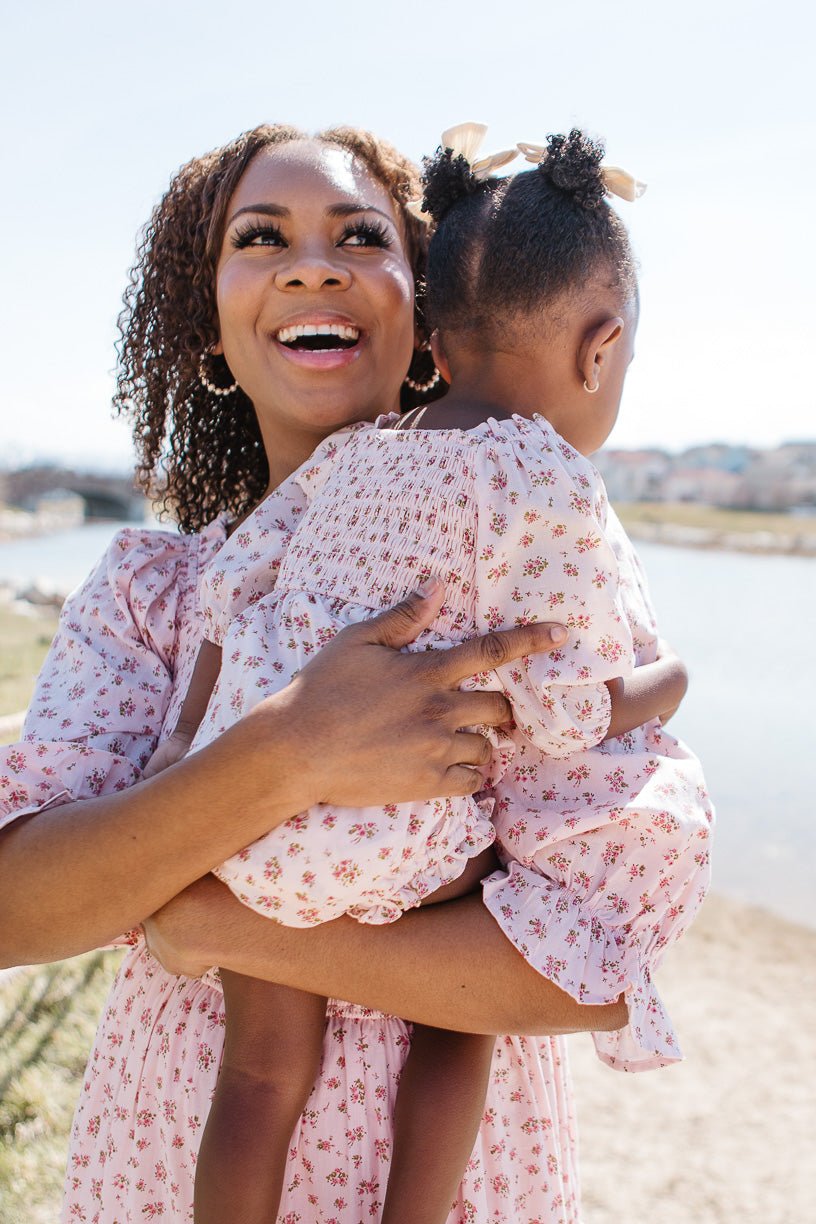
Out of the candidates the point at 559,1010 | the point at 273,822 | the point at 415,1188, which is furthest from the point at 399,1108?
the point at 273,822

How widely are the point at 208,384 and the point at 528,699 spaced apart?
1110 millimetres

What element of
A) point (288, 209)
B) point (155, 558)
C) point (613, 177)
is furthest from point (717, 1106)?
point (288, 209)

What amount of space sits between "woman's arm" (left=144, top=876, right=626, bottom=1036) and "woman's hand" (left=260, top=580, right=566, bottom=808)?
0.18m

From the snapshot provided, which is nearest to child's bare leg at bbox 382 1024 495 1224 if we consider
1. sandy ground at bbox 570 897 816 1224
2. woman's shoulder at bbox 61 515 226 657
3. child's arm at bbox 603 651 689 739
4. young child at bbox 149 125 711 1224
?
young child at bbox 149 125 711 1224

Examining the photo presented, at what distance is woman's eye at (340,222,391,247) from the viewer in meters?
1.82

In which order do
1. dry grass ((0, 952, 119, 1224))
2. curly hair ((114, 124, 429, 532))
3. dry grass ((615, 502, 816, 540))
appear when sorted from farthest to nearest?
dry grass ((615, 502, 816, 540)), dry grass ((0, 952, 119, 1224)), curly hair ((114, 124, 429, 532))

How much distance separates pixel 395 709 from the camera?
1315 mm

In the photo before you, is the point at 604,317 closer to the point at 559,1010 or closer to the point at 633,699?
the point at 633,699

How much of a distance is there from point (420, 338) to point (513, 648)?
987 mm

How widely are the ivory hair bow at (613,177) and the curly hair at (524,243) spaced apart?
26 millimetres

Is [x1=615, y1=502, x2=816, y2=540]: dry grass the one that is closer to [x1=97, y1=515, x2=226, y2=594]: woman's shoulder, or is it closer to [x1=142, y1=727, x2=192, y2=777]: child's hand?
[x1=97, y1=515, x2=226, y2=594]: woman's shoulder

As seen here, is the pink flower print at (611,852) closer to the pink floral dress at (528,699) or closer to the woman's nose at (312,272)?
the pink floral dress at (528,699)

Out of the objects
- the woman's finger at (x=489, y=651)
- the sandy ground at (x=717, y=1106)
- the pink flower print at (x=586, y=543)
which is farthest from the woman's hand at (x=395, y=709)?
the sandy ground at (x=717, y=1106)

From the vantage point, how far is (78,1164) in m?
1.65
